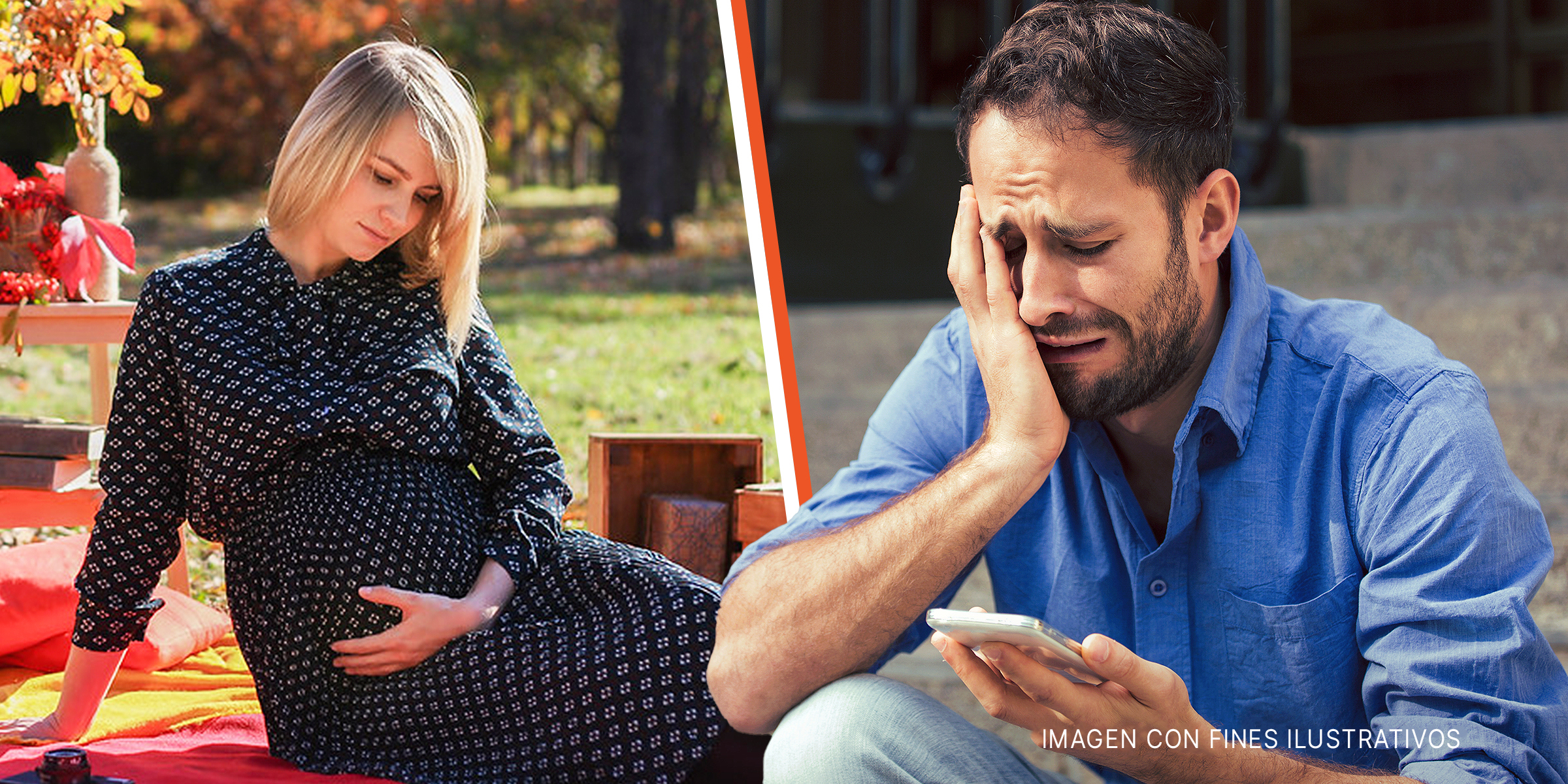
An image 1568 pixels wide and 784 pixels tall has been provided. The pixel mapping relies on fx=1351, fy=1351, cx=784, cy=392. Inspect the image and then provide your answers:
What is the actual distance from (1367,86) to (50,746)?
226 inches

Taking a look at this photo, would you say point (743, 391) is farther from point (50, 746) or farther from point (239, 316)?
point (50, 746)

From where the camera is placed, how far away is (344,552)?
1.79m

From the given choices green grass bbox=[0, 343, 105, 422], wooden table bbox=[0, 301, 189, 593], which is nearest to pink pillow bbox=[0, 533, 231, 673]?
wooden table bbox=[0, 301, 189, 593]

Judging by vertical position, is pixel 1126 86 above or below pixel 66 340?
above

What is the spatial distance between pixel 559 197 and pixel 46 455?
9.02 ft

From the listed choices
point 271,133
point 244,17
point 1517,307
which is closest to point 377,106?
point 271,133

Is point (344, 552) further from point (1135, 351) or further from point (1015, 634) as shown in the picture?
point (1135, 351)

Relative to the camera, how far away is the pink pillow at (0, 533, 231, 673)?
1.91m

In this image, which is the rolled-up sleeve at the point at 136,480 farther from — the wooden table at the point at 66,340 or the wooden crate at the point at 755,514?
the wooden crate at the point at 755,514

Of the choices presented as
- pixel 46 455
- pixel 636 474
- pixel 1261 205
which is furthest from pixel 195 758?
pixel 1261 205

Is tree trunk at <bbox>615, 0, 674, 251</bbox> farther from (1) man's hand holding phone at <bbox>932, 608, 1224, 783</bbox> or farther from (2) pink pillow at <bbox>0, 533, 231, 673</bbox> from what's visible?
(1) man's hand holding phone at <bbox>932, 608, 1224, 783</bbox>

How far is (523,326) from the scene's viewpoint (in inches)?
115

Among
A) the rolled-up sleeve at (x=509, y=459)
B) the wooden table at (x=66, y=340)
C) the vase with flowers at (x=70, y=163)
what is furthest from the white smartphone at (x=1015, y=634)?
the vase with flowers at (x=70, y=163)

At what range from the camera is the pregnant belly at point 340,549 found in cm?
179
